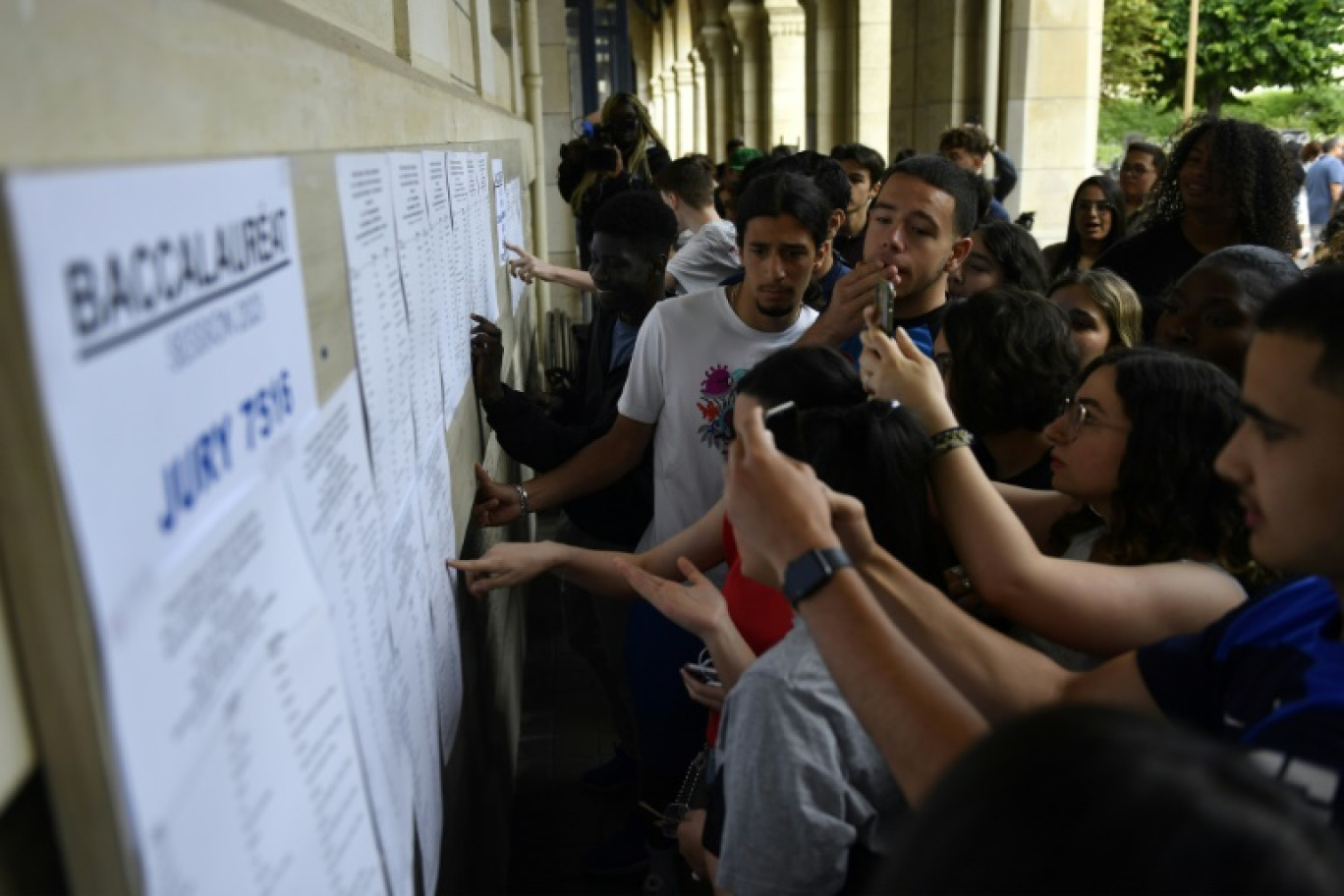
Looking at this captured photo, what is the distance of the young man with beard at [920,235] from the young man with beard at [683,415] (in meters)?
0.17

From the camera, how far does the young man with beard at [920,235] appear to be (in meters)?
2.83

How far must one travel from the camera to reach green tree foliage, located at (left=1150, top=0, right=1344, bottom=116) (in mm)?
30344

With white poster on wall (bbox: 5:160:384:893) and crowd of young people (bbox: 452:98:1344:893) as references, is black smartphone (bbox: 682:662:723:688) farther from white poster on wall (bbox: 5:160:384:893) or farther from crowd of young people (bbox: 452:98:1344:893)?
white poster on wall (bbox: 5:160:384:893)

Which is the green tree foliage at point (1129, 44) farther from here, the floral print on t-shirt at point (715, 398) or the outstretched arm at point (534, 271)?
the floral print on t-shirt at point (715, 398)

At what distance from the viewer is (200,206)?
2.56 feet

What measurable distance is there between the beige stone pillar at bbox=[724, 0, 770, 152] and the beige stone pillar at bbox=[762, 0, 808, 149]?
1.87m

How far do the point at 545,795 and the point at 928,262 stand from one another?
2.02 metres

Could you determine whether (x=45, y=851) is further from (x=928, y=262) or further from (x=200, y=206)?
(x=928, y=262)

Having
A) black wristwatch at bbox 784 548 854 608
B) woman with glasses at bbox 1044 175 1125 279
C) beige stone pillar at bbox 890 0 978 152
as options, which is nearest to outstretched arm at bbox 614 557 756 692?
black wristwatch at bbox 784 548 854 608

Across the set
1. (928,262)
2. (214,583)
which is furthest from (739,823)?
(928,262)

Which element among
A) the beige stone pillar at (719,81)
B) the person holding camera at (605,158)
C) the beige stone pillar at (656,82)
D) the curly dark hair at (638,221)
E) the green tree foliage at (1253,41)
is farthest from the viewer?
the beige stone pillar at (656,82)

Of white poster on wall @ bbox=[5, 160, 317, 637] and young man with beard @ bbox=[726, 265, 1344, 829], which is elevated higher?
white poster on wall @ bbox=[5, 160, 317, 637]

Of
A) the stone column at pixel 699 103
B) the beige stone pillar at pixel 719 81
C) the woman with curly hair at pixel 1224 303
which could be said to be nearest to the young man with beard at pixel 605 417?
the woman with curly hair at pixel 1224 303

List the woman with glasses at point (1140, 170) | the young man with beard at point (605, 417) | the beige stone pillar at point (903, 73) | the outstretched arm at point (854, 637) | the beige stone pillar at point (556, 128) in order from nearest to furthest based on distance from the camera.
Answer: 1. the outstretched arm at point (854, 637)
2. the young man with beard at point (605, 417)
3. the woman with glasses at point (1140, 170)
4. the beige stone pillar at point (556, 128)
5. the beige stone pillar at point (903, 73)
